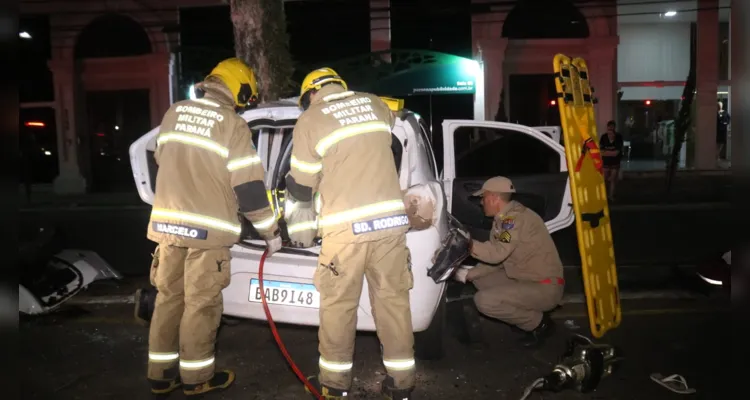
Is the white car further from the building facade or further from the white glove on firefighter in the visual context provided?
the building facade

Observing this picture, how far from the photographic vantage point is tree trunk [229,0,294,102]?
690cm

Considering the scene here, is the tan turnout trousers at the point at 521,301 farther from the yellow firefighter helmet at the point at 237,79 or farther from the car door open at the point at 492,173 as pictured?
the yellow firefighter helmet at the point at 237,79

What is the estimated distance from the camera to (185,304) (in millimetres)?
3758

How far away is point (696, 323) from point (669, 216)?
265 inches

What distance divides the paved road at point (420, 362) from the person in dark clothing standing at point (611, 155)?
305 inches

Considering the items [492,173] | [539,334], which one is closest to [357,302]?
[539,334]

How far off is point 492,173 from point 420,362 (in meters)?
2.65

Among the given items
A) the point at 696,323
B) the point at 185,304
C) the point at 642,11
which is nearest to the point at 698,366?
the point at 696,323

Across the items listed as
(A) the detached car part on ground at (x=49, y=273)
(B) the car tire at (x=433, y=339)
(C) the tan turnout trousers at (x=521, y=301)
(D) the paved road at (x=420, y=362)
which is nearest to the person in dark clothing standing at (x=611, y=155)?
(D) the paved road at (x=420, y=362)

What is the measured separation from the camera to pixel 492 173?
658 centimetres

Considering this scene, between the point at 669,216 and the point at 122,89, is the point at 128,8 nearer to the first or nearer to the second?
the point at 122,89

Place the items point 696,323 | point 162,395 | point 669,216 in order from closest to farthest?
point 162,395 → point 696,323 → point 669,216

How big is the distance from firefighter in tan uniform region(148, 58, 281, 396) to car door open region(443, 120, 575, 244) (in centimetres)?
205

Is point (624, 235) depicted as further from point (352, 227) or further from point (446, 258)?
point (352, 227)
